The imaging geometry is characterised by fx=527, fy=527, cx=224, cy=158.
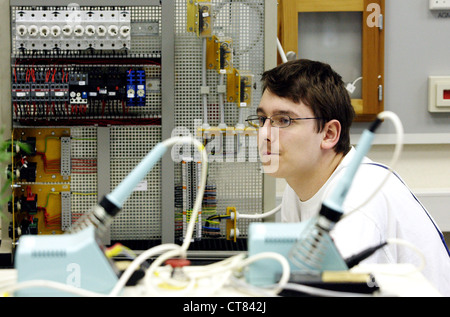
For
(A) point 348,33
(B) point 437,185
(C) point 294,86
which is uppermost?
(A) point 348,33

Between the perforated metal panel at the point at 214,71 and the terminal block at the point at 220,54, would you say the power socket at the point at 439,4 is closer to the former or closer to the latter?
the perforated metal panel at the point at 214,71

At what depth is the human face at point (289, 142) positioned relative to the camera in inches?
63.0

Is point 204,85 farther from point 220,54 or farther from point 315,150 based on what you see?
point 315,150

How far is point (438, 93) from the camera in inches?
132

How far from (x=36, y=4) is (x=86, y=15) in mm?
276

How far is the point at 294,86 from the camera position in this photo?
166 centimetres

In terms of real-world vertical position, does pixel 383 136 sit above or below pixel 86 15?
below

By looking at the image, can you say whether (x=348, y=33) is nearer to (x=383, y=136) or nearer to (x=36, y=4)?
(x=383, y=136)

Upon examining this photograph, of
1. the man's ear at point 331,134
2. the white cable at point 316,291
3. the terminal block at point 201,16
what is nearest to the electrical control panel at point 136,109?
the terminal block at point 201,16

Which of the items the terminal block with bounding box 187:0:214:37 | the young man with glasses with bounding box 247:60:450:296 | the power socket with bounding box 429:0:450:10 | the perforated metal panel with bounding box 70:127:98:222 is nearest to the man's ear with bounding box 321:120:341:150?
the young man with glasses with bounding box 247:60:450:296

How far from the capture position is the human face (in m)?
1.60

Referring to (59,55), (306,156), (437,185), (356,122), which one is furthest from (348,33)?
(306,156)

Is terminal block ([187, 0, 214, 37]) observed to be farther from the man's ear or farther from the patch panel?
the man's ear
